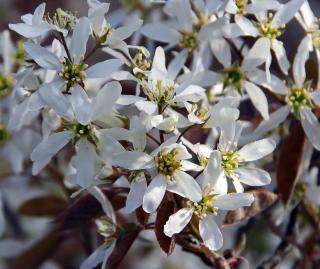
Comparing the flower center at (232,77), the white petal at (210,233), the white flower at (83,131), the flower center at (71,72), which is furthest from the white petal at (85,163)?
the flower center at (232,77)

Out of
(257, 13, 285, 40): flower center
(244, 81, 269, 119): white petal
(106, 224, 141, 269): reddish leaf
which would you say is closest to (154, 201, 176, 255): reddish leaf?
(106, 224, 141, 269): reddish leaf

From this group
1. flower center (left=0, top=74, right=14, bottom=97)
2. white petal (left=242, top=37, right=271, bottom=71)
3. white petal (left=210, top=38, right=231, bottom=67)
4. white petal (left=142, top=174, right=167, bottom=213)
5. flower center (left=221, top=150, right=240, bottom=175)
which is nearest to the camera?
white petal (left=142, top=174, right=167, bottom=213)

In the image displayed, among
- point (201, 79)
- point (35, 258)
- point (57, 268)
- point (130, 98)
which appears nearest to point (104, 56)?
point (57, 268)

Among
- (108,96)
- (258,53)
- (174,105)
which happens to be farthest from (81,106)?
(258,53)

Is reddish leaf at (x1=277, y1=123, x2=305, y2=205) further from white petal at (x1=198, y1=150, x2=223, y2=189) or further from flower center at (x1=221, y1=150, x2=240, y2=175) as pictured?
white petal at (x1=198, y1=150, x2=223, y2=189)

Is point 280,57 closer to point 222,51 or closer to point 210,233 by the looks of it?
point 222,51

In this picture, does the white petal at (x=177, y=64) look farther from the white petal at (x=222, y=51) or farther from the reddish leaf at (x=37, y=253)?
the reddish leaf at (x=37, y=253)
